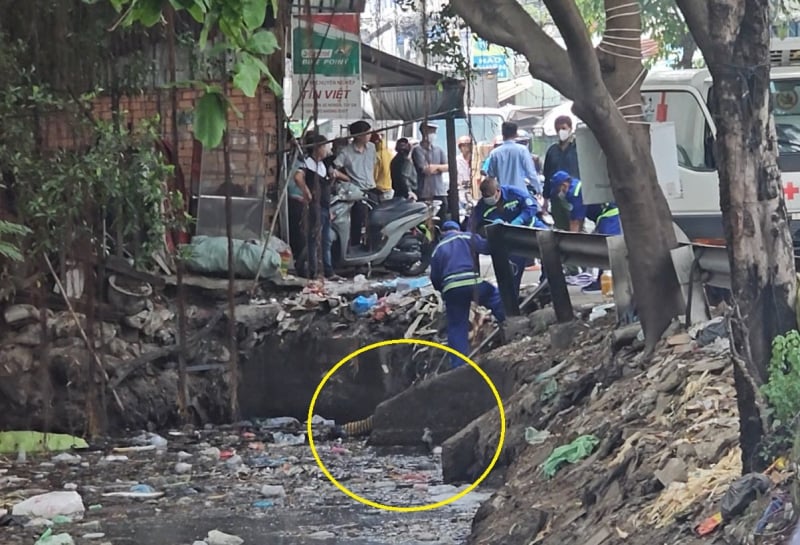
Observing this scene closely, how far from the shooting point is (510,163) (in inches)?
607

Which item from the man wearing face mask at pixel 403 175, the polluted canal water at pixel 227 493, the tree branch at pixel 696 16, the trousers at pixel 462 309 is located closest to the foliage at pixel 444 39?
the trousers at pixel 462 309

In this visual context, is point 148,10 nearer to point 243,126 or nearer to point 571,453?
point 571,453

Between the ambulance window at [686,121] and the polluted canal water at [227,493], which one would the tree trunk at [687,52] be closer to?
the ambulance window at [686,121]

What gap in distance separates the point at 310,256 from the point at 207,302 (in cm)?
184

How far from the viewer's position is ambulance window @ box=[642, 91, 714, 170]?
12.7 meters

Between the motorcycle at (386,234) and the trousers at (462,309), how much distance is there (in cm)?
385

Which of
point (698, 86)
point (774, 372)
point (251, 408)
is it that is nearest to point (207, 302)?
point (251, 408)

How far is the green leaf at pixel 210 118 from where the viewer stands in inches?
144

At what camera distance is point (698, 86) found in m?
12.7

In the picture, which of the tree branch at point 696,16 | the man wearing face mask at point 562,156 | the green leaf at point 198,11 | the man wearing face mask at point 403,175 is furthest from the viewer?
the man wearing face mask at point 403,175

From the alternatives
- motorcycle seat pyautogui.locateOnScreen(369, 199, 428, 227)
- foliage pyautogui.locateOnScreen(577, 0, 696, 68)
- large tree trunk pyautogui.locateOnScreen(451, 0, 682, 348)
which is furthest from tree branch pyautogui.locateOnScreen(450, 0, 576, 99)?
foliage pyautogui.locateOnScreen(577, 0, 696, 68)

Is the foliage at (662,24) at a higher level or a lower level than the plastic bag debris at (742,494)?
higher

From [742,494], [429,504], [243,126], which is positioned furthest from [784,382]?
[243,126]

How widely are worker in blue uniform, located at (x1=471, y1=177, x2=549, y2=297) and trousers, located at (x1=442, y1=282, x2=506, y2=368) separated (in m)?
0.94
